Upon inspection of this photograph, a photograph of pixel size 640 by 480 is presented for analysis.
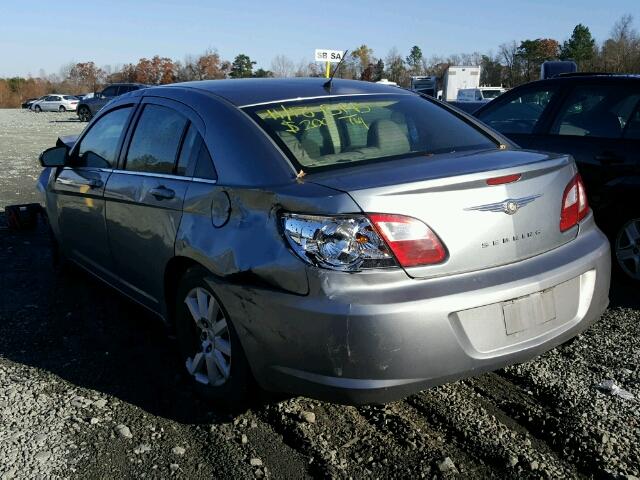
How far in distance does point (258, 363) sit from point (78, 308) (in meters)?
2.52

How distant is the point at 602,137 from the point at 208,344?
11.9ft

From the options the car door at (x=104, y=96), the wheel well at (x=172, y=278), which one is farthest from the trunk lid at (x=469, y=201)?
the car door at (x=104, y=96)

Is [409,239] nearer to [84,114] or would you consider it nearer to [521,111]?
[521,111]

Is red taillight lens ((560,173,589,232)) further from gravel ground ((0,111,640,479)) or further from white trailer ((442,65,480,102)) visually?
white trailer ((442,65,480,102))

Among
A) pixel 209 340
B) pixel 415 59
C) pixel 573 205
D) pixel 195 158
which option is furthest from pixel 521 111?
pixel 415 59

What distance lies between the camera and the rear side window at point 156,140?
3.56 m

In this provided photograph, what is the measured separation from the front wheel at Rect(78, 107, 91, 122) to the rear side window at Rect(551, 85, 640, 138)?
105 feet

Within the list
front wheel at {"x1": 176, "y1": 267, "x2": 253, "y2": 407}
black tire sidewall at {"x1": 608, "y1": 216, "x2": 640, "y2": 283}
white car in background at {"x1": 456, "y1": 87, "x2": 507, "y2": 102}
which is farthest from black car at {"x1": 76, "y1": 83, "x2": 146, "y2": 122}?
front wheel at {"x1": 176, "y1": 267, "x2": 253, "y2": 407}

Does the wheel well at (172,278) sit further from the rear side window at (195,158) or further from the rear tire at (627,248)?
the rear tire at (627,248)

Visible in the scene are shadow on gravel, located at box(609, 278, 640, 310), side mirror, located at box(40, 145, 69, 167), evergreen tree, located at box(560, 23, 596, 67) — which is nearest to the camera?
shadow on gravel, located at box(609, 278, 640, 310)

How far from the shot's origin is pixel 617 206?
16.1ft

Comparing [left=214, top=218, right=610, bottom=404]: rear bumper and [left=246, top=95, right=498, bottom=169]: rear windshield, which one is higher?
[left=246, top=95, right=498, bottom=169]: rear windshield

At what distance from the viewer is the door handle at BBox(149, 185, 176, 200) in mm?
3361

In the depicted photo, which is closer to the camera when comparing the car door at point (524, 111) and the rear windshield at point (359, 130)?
the rear windshield at point (359, 130)
